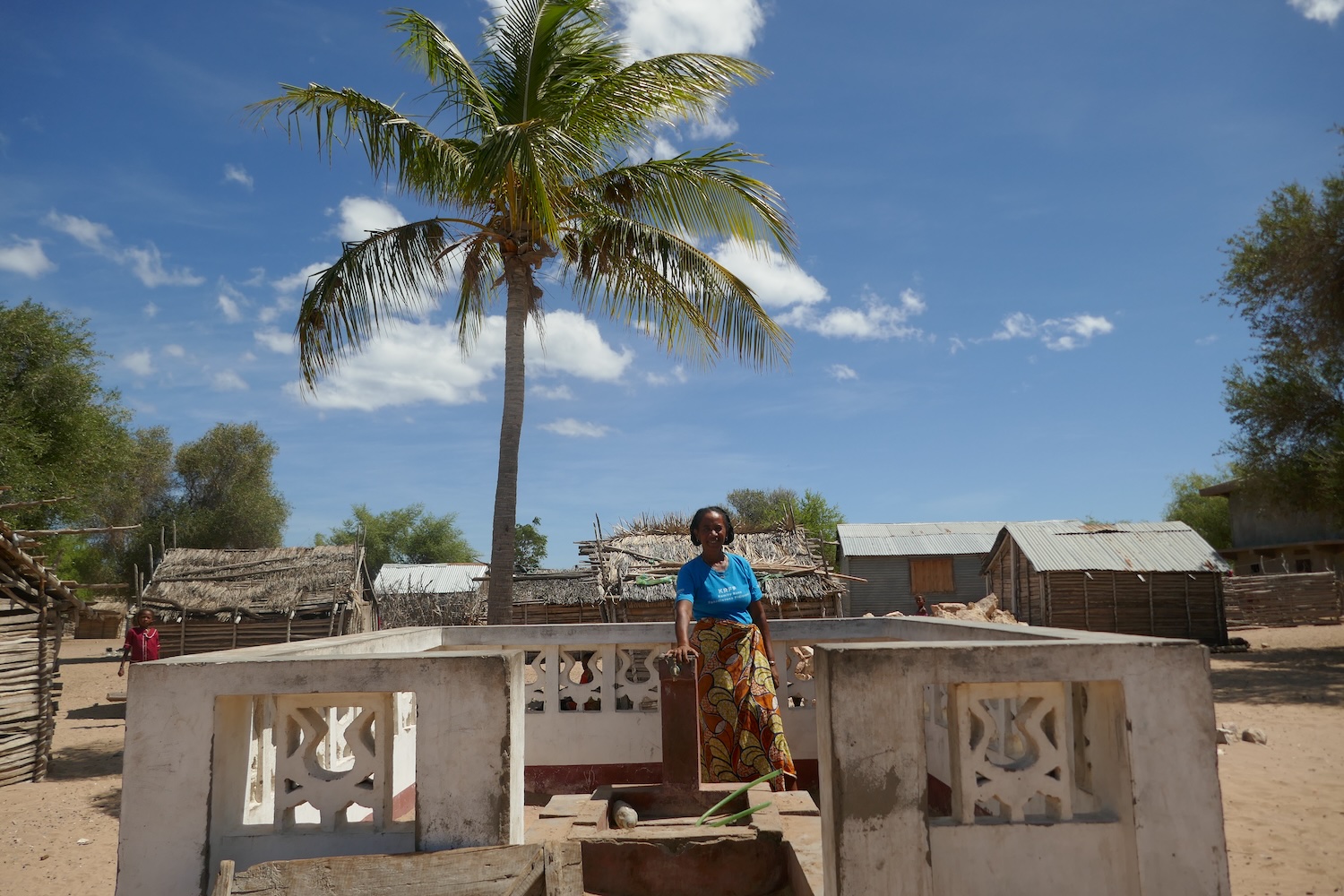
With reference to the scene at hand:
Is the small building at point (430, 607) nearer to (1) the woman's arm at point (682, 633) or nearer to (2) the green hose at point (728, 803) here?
(1) the woman's arm at point (682, 633)

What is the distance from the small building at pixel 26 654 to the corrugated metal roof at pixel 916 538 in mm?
25825

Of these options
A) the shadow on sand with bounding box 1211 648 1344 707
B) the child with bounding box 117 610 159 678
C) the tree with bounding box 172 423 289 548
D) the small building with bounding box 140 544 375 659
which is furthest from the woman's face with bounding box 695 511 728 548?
the tree with bounding box 172 423 289 548

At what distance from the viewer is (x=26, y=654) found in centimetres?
1078

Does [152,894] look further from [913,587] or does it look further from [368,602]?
[913,587]

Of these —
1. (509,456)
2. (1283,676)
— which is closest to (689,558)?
(509,456)

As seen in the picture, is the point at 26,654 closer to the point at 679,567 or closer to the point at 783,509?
the point at 679,567

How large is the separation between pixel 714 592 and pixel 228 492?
4148 cm

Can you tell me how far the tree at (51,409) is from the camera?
78.8 feet

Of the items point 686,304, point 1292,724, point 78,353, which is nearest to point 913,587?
point 1292,724

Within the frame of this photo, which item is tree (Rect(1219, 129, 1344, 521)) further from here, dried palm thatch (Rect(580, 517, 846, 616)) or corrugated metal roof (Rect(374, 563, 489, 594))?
corrugated metal roof (Rect(374, 563, 489, 594))

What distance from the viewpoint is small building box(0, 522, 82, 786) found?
10.5 metres

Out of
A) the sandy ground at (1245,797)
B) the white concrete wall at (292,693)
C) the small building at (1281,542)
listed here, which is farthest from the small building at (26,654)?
the small building at (1281,542)

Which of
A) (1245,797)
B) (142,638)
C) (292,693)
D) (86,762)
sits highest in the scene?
(292,693)

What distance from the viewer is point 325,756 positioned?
464cm
